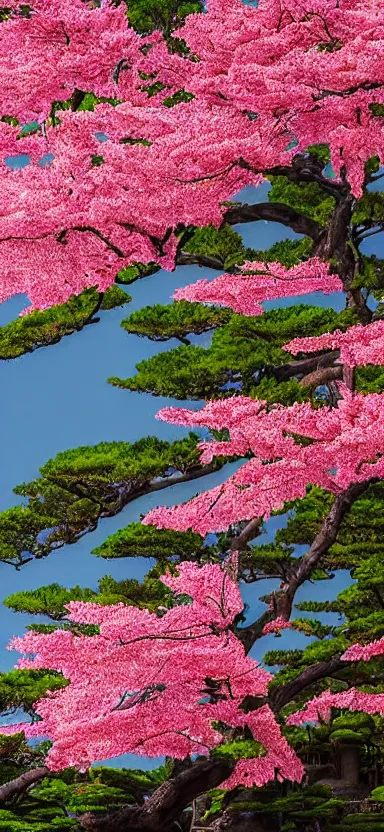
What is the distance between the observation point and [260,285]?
5988mm

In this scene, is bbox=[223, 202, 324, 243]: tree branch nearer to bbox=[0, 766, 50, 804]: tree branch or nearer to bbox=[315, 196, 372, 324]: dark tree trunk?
bbox=[315, 196, 372, 324]: dark tree trunk

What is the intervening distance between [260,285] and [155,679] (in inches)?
91.6

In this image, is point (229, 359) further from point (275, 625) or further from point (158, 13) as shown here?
point (158, 13)

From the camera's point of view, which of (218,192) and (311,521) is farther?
(311,521)

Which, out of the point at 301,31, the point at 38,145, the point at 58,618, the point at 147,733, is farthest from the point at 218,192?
the point at 58,618

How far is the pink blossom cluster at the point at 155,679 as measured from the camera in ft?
15.9

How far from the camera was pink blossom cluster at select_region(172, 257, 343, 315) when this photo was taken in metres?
5.86

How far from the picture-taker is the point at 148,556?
22.0 ft

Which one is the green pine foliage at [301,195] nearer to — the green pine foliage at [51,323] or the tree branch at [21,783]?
the green pine foliage at [51,323]

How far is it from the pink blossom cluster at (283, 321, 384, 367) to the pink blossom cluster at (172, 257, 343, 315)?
0.33 m

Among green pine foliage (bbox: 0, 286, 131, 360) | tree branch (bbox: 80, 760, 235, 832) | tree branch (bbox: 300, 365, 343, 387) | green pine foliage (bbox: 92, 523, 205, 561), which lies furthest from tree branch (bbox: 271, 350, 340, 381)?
tree branch (bbox: 80, 760, 235, 832)

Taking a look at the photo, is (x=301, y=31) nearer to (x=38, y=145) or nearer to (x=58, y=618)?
(x=38, y=145)

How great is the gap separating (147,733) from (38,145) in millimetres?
3458

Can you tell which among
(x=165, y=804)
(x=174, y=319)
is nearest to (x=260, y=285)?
(x=174, y=319)
